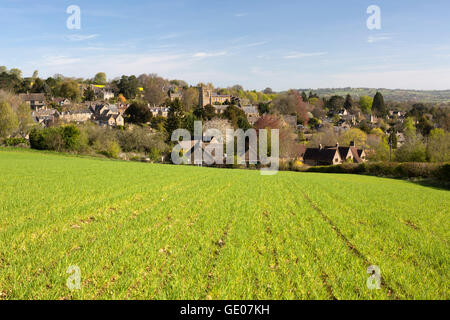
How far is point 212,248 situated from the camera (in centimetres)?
794

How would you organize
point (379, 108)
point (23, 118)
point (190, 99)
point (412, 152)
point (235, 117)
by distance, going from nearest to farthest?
point (412, 152) < point (23, 118) < point (235, 117) < point (190, 99) < point (379, 108)

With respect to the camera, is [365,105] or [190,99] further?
[365,105]

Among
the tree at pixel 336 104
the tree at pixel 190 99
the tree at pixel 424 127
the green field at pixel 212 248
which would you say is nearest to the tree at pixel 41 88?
the tree at pixel 190 99

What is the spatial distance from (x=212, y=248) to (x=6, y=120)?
56.5 metres

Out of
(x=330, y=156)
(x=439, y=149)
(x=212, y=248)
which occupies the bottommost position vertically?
(x=330, y=156)

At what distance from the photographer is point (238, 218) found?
1141 centimetres

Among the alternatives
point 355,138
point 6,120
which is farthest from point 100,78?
point 355,138

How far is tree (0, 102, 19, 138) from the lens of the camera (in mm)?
51344

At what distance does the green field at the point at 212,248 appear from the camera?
5738 mm

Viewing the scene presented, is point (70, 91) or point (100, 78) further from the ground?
point (100, 78)

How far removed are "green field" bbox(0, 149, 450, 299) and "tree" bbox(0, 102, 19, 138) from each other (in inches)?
1787

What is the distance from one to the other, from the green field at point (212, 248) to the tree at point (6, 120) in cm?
4540

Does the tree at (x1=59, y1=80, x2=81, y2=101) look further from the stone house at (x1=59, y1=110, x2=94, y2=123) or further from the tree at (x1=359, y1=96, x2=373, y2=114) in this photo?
the tree at (x1=359, y1=96, x2=373, y2=114)

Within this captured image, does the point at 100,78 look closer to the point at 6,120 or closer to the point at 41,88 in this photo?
the point at 41,88
